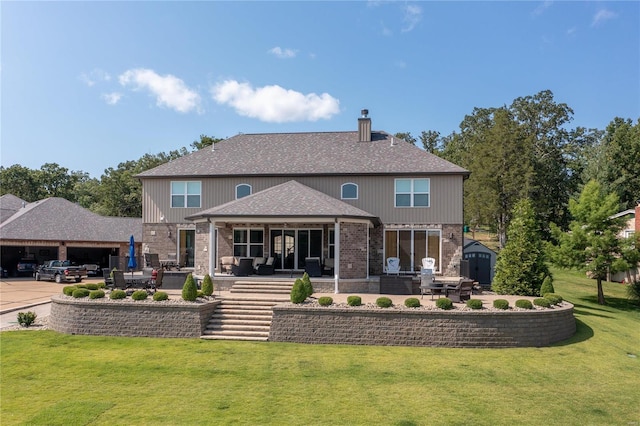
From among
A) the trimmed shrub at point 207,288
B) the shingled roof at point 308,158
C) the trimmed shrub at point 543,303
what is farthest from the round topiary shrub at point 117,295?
the trimmed shrub at point 543,303

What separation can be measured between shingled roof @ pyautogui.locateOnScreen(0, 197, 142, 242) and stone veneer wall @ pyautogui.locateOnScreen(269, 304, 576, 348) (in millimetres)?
22851

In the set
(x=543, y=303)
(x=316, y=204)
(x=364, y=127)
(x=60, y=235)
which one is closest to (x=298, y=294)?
(x=316, y=204)

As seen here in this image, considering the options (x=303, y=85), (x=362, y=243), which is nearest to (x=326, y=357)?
(x=362, y=243)

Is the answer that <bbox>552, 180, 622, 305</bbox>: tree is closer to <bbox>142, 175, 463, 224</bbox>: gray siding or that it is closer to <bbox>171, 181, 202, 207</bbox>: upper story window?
<bbox>142, 175, 463, 224</bbox>: gray siding

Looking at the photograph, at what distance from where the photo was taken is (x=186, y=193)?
24047 mm

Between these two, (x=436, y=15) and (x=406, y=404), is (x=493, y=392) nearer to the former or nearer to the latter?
(x=406, y=404)

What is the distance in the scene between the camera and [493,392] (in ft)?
32.1

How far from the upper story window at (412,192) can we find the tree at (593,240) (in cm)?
751

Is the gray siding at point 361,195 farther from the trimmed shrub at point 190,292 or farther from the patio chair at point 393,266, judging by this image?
the trimmed shrub at point 190,292

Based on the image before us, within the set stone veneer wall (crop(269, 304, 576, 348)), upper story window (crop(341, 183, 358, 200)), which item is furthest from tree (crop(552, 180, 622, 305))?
upper story window (crop(341, 183, 358, 200))

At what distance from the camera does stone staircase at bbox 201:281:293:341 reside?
1371 cm

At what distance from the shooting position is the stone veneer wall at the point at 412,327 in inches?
520

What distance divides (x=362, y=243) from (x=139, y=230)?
21.8 m

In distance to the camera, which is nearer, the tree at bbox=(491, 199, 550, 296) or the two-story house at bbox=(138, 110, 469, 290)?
the tree at bbox=(491, 199, 550, 296)
